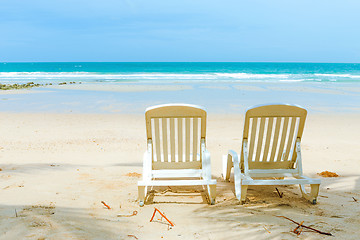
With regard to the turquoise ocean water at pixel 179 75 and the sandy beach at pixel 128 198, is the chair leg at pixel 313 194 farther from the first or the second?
the turquoise ocean water at pixel 179 75

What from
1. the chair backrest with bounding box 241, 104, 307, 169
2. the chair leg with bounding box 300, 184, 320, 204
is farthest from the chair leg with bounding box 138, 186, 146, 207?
the chair leg with bounding box 300, 184, 320, 204

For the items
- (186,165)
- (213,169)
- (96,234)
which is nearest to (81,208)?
(96,234)

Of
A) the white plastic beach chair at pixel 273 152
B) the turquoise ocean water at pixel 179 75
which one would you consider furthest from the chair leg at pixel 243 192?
the turquoise ocean water at pixel 179 75

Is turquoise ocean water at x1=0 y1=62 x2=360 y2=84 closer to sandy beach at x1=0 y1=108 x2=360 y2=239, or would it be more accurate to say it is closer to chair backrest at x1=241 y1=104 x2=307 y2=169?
sandy beach at x1=0 y1=108 x2=360 y2=239

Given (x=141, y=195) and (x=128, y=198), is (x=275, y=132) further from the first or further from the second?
(x=128, y=198)

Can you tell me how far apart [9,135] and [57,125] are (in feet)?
4.86

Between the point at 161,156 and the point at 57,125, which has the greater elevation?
the point at 161,156

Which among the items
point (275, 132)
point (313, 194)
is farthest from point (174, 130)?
point (313, 194)

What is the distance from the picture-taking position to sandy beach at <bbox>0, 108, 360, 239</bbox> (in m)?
2.83

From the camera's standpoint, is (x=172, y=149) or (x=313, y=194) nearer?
(x=313, y=194)

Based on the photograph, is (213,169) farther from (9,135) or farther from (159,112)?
(9,135)

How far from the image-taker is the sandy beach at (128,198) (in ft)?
9.27

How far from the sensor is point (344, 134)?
798cm

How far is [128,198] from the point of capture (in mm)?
3727
